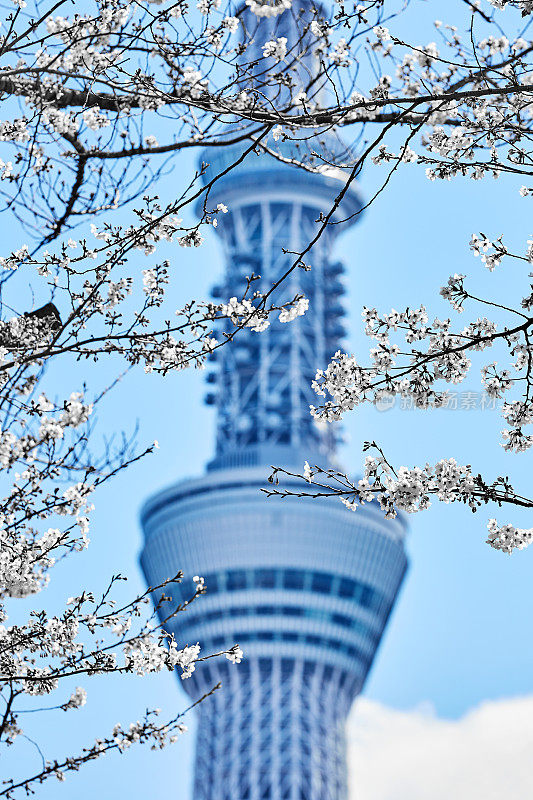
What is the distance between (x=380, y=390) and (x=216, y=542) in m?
73.3

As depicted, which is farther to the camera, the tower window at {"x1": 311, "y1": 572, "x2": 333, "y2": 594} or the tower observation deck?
the tower window at {"x1": 311, "y1": 572, "x2": 333, "y2": 594}

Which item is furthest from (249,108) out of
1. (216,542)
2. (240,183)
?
(240,183)

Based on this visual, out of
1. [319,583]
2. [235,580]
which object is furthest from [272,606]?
[319,583]

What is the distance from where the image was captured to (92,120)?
7.14m

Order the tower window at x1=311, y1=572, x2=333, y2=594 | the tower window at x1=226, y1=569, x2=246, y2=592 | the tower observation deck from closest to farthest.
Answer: the tower observation deck < the tower window at x1=311, y1=572, x2=333, y2=594 < the tower window at x1=226, y1=569, x2=246, y2=592

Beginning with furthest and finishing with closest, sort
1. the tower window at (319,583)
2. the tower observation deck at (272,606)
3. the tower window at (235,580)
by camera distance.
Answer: the tower window at (235,580)
the tower window at (319,583)
the tower observation deck at (272,606)

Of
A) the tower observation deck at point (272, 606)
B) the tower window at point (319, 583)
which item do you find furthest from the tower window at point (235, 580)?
the tower window at point (319, 583)

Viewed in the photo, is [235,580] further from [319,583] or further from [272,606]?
[319,583]

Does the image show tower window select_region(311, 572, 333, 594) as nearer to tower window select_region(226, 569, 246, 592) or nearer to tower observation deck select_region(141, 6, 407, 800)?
tower observation deck select_region(141, 6, 407, 800)

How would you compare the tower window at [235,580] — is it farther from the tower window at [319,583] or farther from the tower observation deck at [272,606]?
the tower window at [319,583]

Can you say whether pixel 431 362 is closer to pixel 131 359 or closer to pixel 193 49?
pixel 131 359

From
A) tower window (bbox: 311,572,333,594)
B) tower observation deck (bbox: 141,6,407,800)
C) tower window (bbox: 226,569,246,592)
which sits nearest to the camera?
tower observation deck (bbox: 141,6,407,800)

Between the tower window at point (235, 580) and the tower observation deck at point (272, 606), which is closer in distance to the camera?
the tower observation deck at point (272, 606)

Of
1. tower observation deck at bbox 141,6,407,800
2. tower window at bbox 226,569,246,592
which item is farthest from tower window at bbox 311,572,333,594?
tower window at bbox 226,569,246,592
